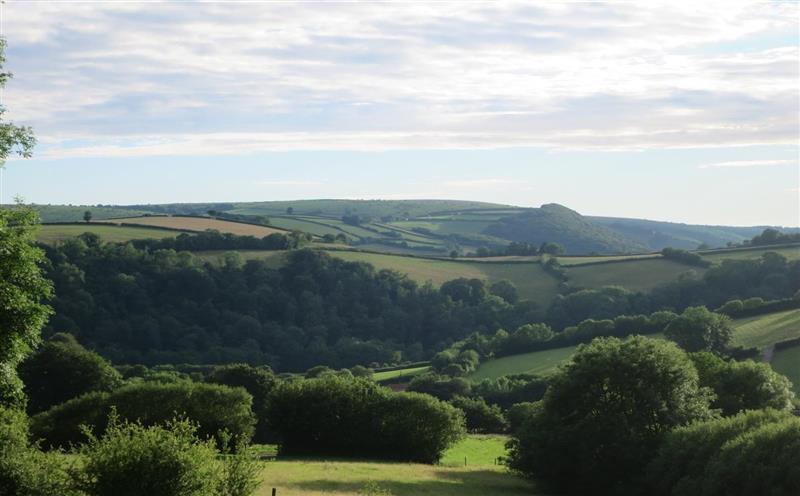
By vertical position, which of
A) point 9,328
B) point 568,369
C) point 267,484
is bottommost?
point 267,484

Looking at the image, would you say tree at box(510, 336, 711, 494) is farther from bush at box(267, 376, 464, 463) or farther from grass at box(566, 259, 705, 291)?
grass at box(566, 259, 705, 291)

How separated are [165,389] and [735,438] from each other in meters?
33.1

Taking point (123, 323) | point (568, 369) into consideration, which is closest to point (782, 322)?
point (568, 369)

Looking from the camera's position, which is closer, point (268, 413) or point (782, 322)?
point (268, 413)

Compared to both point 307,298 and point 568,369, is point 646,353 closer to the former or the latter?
point 568,369

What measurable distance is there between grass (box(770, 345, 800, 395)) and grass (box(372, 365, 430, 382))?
42642 millimetres

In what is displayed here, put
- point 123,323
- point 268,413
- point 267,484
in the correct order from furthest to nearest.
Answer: point 123,323
point 268,413
point 267,484

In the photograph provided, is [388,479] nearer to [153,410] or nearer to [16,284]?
[153,410]

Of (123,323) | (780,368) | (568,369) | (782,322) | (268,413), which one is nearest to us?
(568,369)

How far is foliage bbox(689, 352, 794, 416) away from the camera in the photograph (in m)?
58.6

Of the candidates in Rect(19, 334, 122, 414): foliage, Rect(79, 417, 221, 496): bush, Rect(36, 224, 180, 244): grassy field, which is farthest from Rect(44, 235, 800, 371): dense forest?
Rect(79, 417, 221, 496): bush

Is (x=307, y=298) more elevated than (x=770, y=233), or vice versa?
(x=770, y=233)

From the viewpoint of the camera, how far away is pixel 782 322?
346ft

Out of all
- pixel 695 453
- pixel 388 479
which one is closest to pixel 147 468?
pixel 388 479
